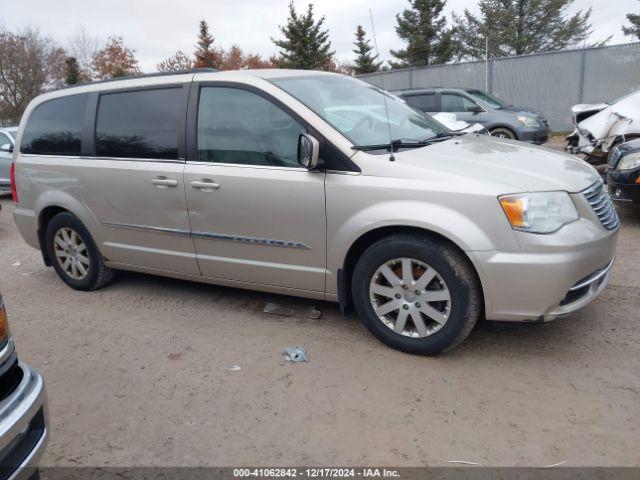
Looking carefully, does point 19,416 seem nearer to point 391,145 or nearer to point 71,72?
point 391,145

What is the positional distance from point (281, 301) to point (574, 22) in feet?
128

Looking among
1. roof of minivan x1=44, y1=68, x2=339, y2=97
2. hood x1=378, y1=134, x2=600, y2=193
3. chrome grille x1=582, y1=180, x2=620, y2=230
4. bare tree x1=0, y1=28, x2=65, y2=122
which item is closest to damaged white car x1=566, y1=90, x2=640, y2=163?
hood x1=378, y1=134, x2=600, y2=193

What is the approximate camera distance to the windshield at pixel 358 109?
12.2ft

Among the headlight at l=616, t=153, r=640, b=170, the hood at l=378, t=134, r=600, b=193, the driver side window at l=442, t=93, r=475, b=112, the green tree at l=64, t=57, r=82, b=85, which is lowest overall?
the headlight at l=616, t=153, r=640, b=170

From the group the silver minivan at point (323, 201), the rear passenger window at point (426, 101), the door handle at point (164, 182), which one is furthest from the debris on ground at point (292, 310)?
the rear passenger window at point (426, 101)

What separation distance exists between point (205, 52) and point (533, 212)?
142 feet

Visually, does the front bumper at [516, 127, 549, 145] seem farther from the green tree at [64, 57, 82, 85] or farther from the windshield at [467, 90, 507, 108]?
the green tree at [64, 57, 82, 85]

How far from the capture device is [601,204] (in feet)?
11.2

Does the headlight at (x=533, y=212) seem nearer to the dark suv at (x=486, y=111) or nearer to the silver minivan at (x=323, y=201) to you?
the silver minivan at (x=323, y=201)

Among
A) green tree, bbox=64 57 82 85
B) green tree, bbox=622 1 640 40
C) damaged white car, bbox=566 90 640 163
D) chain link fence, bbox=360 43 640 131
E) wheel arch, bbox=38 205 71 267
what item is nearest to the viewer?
wheel arch, bbox=38 205 71 267

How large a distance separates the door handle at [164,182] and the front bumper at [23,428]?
6.63 ft

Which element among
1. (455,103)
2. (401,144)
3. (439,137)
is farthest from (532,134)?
(401,144)

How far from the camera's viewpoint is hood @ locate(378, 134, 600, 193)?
10.3 feet

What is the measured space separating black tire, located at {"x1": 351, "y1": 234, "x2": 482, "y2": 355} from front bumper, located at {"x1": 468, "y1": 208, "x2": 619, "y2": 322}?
0.10 m
